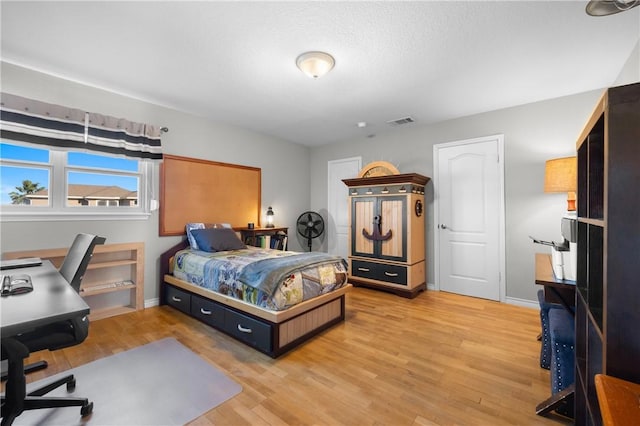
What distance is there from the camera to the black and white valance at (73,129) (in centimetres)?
245

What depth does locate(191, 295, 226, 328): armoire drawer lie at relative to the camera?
8.68ft

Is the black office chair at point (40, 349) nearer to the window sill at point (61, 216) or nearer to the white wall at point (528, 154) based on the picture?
the window sill at point (61, 216)

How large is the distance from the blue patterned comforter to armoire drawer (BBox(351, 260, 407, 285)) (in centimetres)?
110

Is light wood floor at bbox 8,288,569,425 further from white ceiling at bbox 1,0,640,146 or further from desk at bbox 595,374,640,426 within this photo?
white ceiling at bbox 1,0,640,146

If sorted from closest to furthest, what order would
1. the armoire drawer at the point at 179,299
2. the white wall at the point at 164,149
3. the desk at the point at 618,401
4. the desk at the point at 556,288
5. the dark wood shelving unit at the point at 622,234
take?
the desk at the point at 618,401 < the dark wood shelving unit at the point at 622,234 < the desk at the point at 556,288 < the white wall at the point at 164,149 < the armoire drawer at the point at 179,299

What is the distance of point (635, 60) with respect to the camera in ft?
7.25

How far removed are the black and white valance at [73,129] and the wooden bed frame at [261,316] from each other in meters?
1.63

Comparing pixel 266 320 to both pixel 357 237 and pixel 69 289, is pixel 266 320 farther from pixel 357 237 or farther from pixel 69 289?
pixel 357 237

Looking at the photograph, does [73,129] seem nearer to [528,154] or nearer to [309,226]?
[309,226]

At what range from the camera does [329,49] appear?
2240mm

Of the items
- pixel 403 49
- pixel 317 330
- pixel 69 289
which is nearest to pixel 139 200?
pixel 69 289

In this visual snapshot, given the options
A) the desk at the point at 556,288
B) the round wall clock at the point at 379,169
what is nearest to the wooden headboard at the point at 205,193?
the round wall clock at the point at 379,169

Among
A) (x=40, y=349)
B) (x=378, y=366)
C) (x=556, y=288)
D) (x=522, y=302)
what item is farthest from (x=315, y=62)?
(x=522, y=302)

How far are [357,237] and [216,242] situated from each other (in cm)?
206
